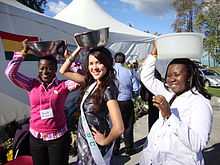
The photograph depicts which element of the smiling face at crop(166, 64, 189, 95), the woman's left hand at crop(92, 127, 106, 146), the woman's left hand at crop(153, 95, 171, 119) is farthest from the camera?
the woman's left hand at crop(92, 127, 106, 146)

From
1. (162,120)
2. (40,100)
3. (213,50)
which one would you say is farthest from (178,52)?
(213,50)

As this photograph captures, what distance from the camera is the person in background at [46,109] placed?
328 centimetres

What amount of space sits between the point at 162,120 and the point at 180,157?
278 millimetres

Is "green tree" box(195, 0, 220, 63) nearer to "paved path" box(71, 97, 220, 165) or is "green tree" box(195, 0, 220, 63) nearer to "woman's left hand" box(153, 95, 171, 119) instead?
"paved path" box(71, 97, 220, 165)

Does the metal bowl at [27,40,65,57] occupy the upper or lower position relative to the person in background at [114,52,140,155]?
upper

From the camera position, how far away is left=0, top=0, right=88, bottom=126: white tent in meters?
6.00

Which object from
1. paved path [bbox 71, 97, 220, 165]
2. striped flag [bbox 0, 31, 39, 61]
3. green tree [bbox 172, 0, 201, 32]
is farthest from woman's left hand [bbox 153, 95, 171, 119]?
green tree [bbox 172, 0, 201, 32]

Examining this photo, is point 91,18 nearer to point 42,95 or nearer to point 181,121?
point 42,95

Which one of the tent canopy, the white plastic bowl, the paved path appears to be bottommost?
the paved path

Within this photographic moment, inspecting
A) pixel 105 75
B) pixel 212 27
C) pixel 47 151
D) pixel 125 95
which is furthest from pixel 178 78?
pixel 212 27

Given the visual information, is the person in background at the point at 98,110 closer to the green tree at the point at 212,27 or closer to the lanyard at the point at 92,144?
the lanyard at the point at 92,144

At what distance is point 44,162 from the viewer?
3.29m

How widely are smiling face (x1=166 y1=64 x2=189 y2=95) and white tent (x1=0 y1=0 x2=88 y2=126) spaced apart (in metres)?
4.05

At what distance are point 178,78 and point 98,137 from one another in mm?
715
